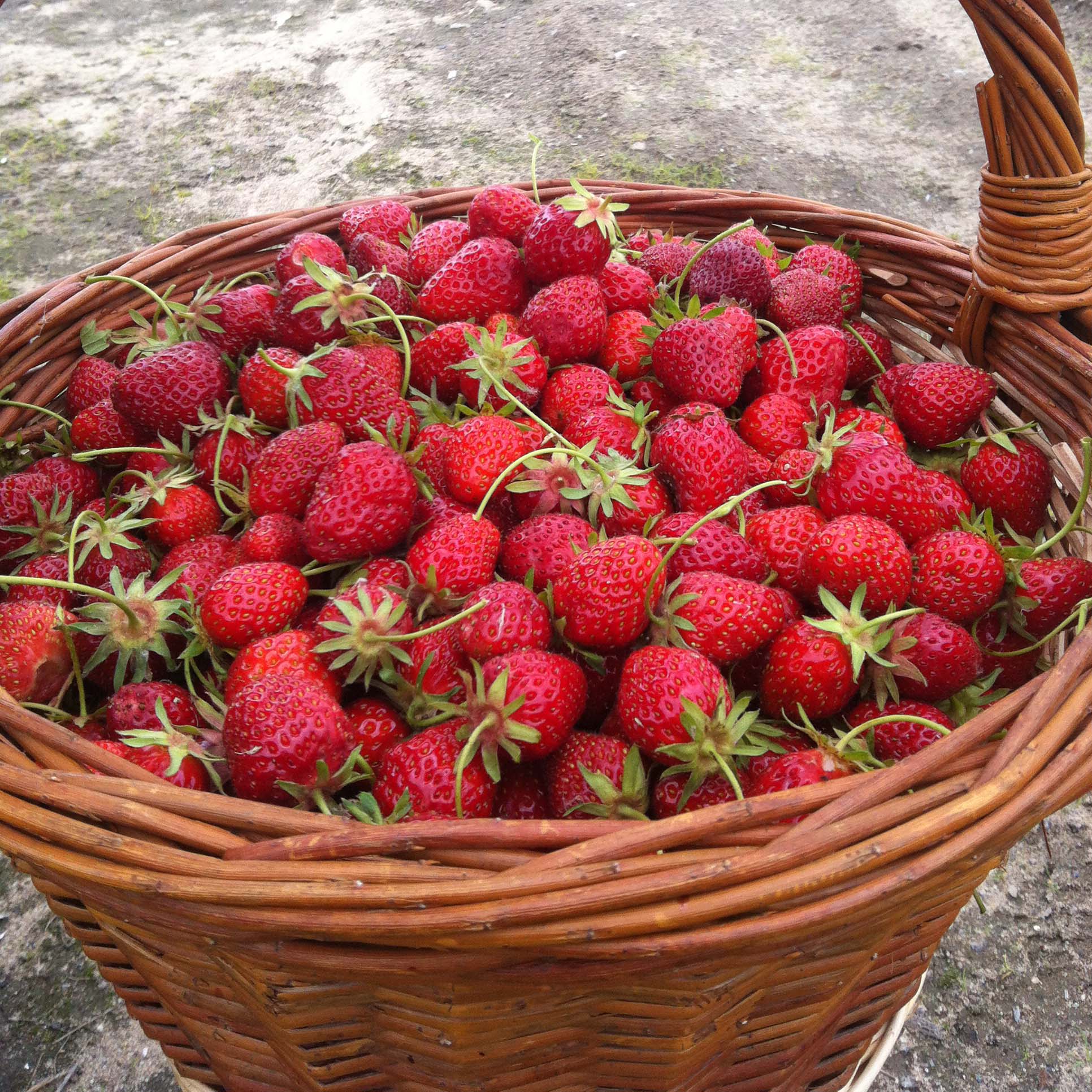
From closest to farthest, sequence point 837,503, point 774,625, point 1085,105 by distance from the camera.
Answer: point 774,625, point 837,503, point 1085,105

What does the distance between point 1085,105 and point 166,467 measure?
111 inches

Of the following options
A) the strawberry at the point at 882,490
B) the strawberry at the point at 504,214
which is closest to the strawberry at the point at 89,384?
the strawberry at the point at 504,214

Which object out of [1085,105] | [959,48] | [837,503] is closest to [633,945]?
[837,503]

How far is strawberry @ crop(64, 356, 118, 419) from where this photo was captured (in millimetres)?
1176

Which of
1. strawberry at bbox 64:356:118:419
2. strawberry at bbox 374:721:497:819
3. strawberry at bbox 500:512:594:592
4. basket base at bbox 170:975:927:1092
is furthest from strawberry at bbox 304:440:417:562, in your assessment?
basket base at bbox 170:975:927:1092

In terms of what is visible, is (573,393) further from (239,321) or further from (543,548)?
(239,321)

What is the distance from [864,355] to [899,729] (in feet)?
1.90

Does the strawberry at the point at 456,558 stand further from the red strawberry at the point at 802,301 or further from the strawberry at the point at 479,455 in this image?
the red strawberry at the point at 802,301

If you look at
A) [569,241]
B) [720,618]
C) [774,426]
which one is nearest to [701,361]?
[774,426]

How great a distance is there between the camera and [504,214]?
121 cm

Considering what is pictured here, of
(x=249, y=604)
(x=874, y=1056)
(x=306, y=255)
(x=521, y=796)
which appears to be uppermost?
(x=306, y=255)

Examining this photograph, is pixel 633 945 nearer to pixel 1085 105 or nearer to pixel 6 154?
pixel 1085 105

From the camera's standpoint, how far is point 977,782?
24.0 inches

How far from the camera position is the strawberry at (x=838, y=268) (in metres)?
1.25
